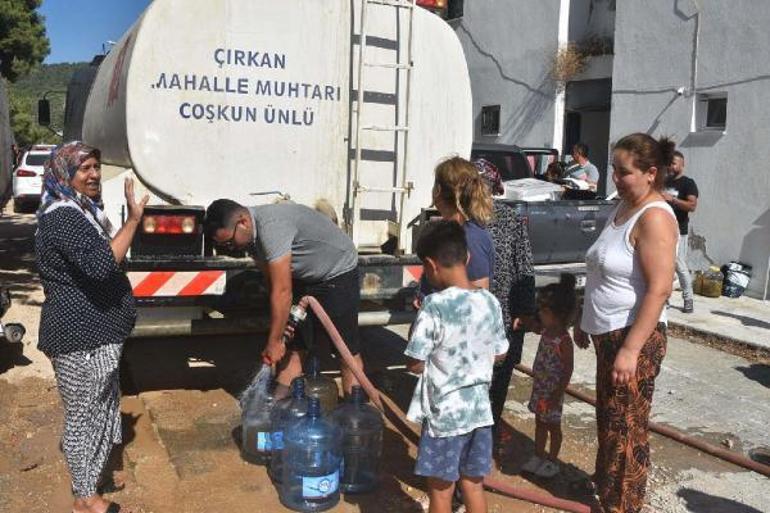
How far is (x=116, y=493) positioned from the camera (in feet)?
12.7

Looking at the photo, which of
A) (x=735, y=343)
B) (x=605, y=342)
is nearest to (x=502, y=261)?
(x=605, y=342)

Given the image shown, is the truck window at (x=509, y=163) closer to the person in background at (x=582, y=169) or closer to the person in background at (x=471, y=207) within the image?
the person in background at (x=582, y=169)

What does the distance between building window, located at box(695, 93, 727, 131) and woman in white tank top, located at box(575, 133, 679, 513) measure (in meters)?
7.74

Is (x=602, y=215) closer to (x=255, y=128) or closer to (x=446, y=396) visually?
(x=255, y=128)

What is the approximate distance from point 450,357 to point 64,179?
1868 millimetres

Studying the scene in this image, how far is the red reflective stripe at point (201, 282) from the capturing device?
460 cm

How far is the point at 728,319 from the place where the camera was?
27.1ft

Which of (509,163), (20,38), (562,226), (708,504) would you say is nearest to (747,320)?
(562,226)

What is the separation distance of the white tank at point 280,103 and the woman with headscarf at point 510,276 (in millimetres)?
1411

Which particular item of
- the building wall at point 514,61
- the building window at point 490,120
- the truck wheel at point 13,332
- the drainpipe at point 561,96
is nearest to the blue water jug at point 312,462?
the truck wheel at point 13,332

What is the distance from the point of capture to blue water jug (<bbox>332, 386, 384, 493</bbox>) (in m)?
3.94

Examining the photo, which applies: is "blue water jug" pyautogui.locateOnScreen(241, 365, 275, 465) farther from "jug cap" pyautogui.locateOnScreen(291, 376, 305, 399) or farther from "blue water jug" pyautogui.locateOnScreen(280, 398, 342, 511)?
"blue water jug" pyautogui.locateOnScreen(280, 398, 342, 511)

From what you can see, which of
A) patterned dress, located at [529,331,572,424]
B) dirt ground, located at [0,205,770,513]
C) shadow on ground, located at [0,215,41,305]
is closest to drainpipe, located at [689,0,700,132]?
dirt ground, located at [0,205,770,513]

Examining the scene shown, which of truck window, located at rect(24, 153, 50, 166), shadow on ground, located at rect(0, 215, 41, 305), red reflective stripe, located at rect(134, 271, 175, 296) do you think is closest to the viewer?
red reflective stripe, located at rect(134, 271, 175, 296)
